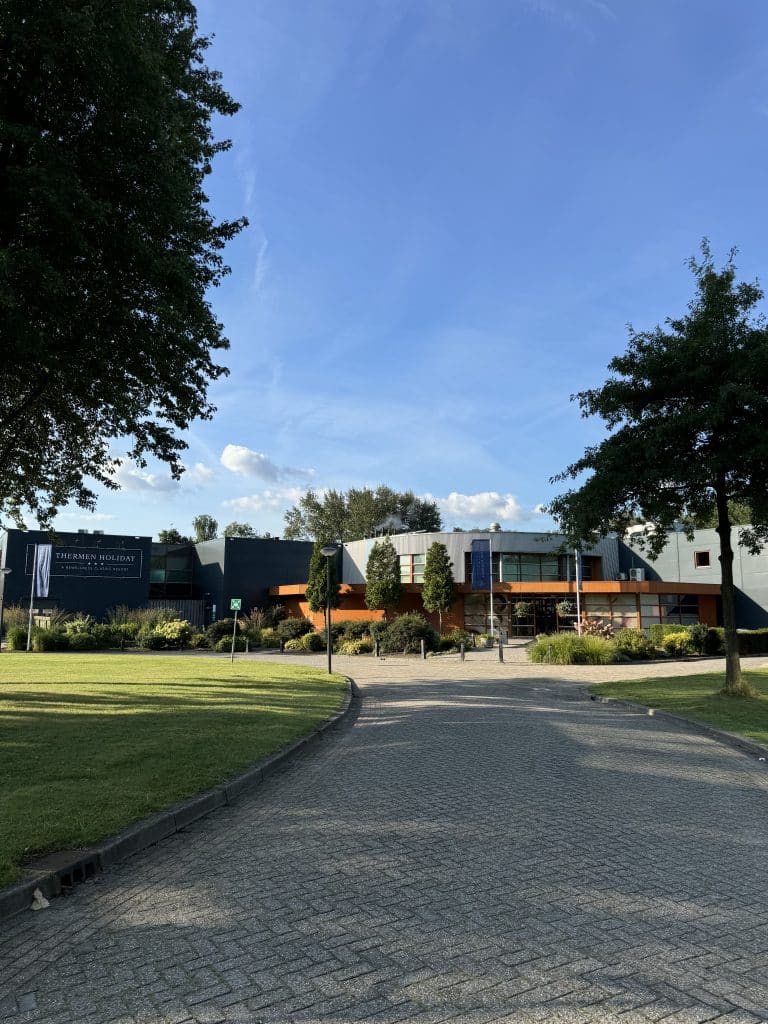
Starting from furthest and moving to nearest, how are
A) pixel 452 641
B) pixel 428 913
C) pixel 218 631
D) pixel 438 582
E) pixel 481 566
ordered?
pixel 438 582, pixel 481 566, pixel 218 631, pixel 452 641, pixel 428 913

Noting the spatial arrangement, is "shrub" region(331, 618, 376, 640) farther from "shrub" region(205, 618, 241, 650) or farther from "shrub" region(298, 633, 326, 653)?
"shrub" region(205, 618, 241, 650)

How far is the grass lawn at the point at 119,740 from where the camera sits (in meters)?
5.91

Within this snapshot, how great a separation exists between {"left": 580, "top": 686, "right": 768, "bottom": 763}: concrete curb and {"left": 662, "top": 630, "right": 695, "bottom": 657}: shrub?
1579cm

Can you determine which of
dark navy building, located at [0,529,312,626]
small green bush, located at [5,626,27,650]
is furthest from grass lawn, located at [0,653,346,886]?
dark navy building, located at [0,529,312,626]

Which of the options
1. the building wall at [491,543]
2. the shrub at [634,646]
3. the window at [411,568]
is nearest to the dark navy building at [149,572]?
the building wall at [491,543]

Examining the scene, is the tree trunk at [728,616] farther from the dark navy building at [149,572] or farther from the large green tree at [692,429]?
the dark navy building at [149,572]

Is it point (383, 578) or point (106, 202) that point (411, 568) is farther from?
point (106, 202)

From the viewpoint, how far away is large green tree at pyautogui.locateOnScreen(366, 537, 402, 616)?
43.1 meters

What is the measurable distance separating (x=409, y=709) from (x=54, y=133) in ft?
38.3

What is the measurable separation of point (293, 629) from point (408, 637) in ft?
30.5

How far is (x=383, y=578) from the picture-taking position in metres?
43.4

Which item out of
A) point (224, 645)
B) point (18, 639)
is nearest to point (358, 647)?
point (224, 645)

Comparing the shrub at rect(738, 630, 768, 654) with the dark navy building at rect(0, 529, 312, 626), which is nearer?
the shrub at rect(738, 630, 768, 654)

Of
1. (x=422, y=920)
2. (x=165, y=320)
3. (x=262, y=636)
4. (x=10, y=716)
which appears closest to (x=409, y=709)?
(x=10, y=716)
